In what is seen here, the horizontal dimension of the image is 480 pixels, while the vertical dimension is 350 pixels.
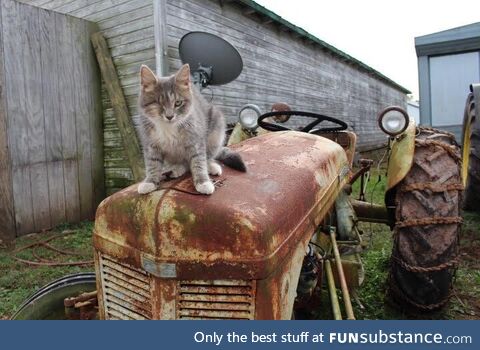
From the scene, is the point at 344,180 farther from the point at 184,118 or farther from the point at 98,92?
the point at 98,92

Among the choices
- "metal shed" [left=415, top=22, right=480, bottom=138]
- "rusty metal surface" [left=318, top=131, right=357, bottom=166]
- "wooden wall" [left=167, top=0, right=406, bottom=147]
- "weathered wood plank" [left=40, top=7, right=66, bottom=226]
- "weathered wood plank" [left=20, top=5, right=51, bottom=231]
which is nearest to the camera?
"rusty metal surface" [left=318, top=131, right=357, bottom=166]

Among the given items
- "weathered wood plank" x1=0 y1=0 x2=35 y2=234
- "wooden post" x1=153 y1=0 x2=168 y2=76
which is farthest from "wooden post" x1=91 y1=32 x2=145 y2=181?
"weathered wood plank" x1=0 y1=0 x2=35 y2=234

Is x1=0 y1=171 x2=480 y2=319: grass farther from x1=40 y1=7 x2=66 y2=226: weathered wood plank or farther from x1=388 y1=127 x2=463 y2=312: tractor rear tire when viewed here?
x1=40 y1=7 x2=66 y2=226: weathered wood plank

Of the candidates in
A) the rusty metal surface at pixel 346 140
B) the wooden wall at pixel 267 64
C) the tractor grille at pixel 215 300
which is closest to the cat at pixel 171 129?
the tractor grille at pixel 215 300

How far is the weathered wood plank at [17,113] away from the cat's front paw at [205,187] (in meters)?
4.15

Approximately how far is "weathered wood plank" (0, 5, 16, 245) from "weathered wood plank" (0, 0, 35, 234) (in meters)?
0.05

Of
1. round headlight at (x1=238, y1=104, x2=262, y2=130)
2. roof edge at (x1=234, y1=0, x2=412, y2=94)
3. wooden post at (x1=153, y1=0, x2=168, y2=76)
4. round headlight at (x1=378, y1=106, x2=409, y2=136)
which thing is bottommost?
round headlight at (x1=378, y1=106, x2=409, y2=136)

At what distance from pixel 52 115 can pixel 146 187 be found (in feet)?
14.2

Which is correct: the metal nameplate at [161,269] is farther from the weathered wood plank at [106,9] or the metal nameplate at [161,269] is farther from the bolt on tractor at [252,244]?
the weathered wood plank at [106,9]

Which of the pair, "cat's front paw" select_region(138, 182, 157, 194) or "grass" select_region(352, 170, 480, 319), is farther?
"grass" select_region(352, 170, 480, 319)

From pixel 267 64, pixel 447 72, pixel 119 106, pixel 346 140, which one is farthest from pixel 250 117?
pixel 267 64

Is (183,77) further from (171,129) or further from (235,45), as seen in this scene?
(235,45)

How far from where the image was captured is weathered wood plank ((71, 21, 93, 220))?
5.51 meters

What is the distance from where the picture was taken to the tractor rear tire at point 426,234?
223cm
